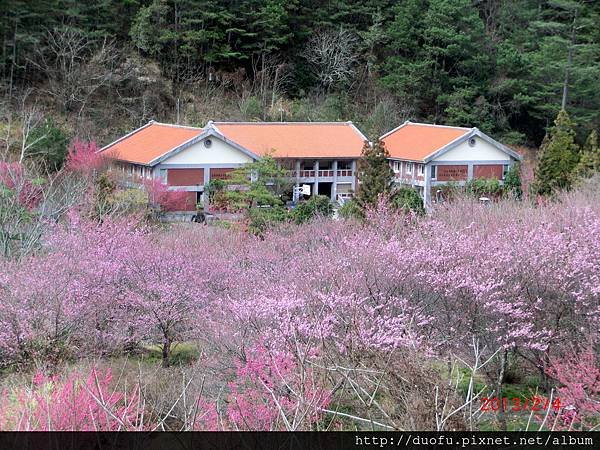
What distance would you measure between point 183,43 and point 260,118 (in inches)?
179

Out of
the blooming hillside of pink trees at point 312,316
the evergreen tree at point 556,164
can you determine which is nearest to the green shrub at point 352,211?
the blooming hillside of pink trees at point 312,316

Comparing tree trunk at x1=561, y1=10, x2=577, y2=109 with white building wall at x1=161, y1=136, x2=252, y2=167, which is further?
tree trunk at x1=561, y1=10, x2=577, y2=109

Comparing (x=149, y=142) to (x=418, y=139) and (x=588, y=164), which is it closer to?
(x=418, y=139)

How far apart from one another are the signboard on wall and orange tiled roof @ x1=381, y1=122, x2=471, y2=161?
725 millimetres

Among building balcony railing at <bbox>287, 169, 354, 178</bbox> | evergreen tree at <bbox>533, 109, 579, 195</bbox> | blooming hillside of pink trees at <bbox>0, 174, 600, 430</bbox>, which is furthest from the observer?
building balcony railing at <bbox>287, 169, 354, 178</bbox>

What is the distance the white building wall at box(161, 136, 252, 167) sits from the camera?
22.2 meters

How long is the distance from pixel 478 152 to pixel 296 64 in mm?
10670

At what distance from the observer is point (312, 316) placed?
9664mm

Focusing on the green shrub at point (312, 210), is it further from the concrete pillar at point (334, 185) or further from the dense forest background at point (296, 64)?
the dense forest background at point (296, 64)

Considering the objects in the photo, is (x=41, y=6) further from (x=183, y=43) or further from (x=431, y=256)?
(x=431, y=256)

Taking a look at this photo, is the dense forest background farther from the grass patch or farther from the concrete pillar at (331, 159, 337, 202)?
the grass patch

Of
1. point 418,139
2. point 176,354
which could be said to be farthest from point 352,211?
point 418,139

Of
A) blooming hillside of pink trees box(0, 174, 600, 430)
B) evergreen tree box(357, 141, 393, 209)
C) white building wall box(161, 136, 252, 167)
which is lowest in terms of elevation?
blooming hillside of pink trees box(0, 174, 600, 430)

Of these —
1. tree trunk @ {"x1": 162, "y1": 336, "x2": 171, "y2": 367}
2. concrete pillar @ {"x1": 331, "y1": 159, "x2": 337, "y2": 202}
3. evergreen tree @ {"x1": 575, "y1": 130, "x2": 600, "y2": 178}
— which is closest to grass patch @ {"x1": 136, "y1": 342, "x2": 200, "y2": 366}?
tree trunk @ {"x1": 162, "y1": 336, "x2": 171, "y2": 367}
